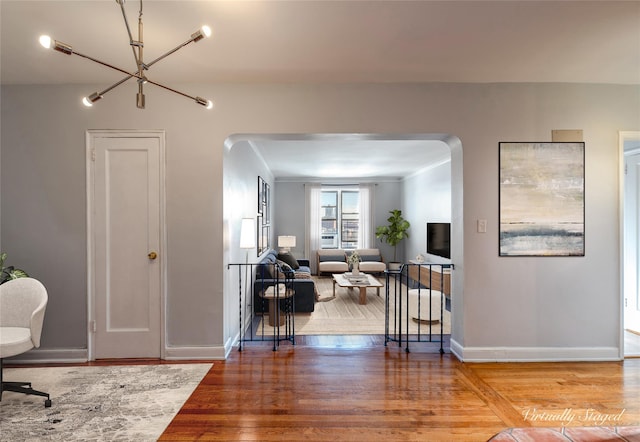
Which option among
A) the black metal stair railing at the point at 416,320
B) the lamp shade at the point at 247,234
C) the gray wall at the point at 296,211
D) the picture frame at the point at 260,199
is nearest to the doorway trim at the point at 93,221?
the lamp shade at the point at 247,234

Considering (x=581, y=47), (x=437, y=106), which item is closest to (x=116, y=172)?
(x=437, y=106)

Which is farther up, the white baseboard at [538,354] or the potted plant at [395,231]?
the potted plant at [395,231]

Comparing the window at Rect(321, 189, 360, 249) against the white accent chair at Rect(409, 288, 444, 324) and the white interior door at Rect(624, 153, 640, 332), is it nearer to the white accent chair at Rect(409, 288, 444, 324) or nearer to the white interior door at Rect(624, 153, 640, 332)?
the white accent chair at Rect(409, 288, 444, 324)

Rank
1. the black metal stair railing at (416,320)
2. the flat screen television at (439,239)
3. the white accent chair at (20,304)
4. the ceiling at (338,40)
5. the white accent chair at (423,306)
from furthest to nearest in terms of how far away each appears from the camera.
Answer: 1. the flat screen television at (439,239)
2. the white accent chair at (423,306)
3. the black metal stair railing at (416,320)
4. the white accent chair at (20,304)
5. the ceiling at (338,40)

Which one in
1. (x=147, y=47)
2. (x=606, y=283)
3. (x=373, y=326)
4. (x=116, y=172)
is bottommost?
(x=373, y=326)

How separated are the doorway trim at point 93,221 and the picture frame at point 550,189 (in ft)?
10.4

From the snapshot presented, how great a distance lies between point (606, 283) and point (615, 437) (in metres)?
2.54

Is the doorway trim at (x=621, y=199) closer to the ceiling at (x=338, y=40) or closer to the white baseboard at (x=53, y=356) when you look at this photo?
the ceiling at (x=338, y=40)

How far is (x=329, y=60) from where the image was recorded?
2.75m

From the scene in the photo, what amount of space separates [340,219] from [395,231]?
160 centimetres

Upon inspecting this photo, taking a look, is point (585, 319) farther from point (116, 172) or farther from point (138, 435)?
point (116, 172)

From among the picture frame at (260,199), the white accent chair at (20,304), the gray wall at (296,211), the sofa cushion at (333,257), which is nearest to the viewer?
the white accent chair at (20,304)

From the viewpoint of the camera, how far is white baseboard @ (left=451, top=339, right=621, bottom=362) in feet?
10.5

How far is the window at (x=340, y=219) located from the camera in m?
→ 9.62
